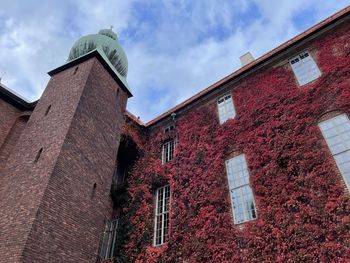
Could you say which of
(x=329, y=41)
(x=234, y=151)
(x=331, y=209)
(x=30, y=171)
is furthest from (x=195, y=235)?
(x=329, y=41)

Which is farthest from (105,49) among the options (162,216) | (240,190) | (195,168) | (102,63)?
(240,190)

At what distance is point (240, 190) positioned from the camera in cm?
1162

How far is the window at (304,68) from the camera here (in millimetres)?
12609

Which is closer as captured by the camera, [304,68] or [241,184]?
[241,184]

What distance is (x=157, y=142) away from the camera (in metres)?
17.0

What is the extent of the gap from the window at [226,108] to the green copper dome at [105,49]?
7844 millimetres

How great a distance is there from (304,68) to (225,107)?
4.30 m

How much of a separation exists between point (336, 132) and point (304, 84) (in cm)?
301

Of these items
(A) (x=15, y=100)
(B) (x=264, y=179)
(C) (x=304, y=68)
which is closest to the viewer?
(B) (x=264, y=179)

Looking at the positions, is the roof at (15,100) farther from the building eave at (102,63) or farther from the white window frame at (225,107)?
the white window frame at (225,107)

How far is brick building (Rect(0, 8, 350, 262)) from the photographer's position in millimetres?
9391

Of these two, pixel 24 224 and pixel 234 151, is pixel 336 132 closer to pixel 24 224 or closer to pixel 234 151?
pixel 234 151

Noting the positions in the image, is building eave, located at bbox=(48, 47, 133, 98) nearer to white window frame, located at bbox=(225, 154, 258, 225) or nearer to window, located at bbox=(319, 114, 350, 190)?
white window frame, located at bbox=(225, 154, 258, 225)

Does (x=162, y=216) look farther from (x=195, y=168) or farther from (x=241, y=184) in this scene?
(x=241, y=184)
